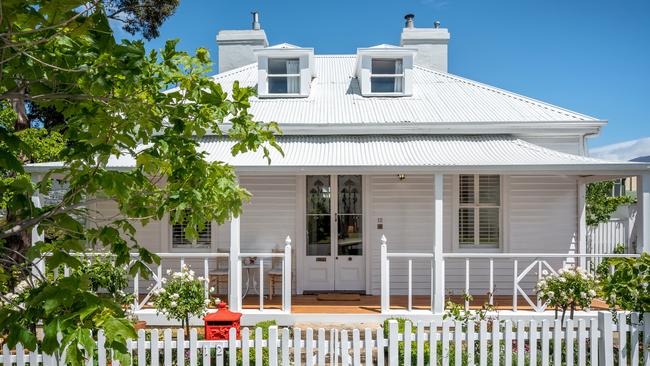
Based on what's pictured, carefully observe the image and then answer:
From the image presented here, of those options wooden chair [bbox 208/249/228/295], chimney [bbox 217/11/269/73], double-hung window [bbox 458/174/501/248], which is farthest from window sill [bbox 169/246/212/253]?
chimney [bbox 217/11/269/73]

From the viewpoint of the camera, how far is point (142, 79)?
275cm

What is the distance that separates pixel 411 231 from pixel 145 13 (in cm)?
1348

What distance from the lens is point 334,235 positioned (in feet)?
33.2

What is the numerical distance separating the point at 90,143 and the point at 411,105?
380 inches

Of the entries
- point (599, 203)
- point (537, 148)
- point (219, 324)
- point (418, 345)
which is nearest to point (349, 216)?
point (537, 148)

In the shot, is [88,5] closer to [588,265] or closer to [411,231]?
[411,231]

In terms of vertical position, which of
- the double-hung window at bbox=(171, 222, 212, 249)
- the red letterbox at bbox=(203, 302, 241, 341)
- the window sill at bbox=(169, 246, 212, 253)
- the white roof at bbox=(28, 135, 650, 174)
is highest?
the white roof at bbox=(28, 135, 650, 174)

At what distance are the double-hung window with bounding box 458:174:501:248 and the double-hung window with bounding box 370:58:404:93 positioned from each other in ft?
11.3

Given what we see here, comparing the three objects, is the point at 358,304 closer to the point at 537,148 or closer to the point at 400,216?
the point at 400,216

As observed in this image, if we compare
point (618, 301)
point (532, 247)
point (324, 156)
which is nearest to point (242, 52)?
point (324, 156)

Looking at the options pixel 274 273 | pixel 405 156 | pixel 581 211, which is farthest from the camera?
pixel 581 211

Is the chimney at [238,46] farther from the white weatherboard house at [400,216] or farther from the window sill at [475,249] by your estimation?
the window sill at [475,249]

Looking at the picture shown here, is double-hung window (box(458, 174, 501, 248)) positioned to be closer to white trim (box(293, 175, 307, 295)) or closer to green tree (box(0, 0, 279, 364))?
white trim (box(293, 175, 307, 295))

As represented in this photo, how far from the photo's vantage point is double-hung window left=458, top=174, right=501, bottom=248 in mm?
10133
